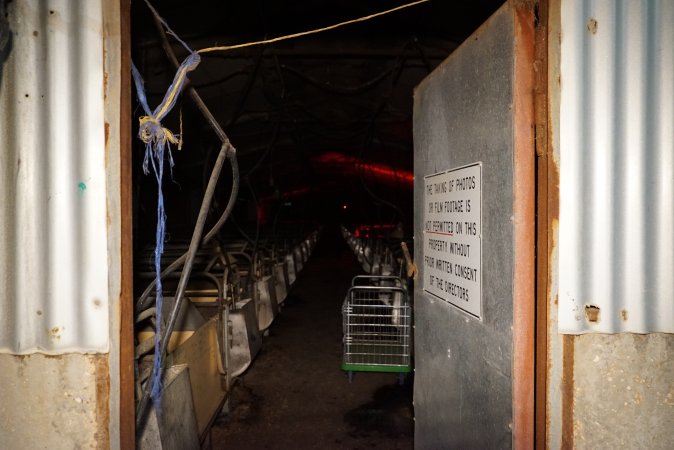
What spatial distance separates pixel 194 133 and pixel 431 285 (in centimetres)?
711

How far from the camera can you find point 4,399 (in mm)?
Result: 1534

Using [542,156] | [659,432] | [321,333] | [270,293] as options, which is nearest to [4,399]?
[542,156]

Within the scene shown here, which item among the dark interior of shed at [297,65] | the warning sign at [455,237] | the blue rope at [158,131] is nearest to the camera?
the blue rope at [158,131]

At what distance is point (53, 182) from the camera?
1516mm

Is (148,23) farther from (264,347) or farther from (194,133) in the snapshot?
(264,347)

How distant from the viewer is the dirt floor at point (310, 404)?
3.61m

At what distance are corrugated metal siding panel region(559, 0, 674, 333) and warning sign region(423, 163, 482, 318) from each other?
38 cm

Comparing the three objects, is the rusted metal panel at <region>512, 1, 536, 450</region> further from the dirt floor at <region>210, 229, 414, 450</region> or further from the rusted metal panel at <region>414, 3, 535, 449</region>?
the dirt floor at <region>210, 229, 414, 450</region>

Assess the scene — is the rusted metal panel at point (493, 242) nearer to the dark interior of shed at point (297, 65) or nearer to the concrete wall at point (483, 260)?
the concrete wall at point (483, 260)

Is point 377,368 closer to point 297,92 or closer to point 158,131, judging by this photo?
point 158,131

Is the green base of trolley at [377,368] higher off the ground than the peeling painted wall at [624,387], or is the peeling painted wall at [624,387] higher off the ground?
the peeling painted wall at [624,387]

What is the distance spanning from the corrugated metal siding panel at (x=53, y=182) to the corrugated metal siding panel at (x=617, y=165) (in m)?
1.79

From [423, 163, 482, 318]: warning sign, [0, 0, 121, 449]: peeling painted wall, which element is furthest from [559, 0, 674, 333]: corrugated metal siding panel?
[0, 0, 121, 449]: peeling painted wall

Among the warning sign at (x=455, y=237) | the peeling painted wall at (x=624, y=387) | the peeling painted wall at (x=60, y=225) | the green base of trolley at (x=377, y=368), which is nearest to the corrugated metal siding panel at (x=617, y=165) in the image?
the peeling painted wall at (x=624, y=387)
